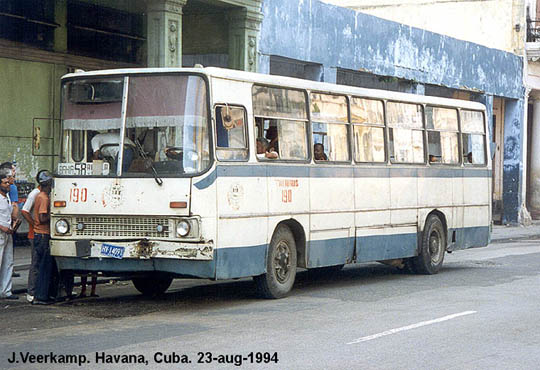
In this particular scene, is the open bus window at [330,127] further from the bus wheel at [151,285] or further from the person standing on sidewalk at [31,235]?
the person standing on sidewalk at [31,235]

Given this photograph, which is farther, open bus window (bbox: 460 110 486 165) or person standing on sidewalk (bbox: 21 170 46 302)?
open bus window (bbox: 460 110 486 165)

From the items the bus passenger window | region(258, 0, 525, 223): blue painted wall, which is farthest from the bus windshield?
region(258, 0, 525, 223): blue painted wall

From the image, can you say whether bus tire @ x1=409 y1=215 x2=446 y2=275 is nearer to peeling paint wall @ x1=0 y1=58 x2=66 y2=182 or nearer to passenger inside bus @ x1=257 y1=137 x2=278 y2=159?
passenger inside bus @ x1=257 y1=137 x2=278 y2=159

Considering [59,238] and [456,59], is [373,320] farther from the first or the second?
[456,59]

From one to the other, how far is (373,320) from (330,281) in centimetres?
465

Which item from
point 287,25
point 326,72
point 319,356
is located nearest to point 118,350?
point 319,356

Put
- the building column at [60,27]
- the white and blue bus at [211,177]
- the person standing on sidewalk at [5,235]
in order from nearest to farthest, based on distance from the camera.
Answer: the white and blue bus at [211,177], the person standing on sidewalk at [5,235], the building column at [60,27]

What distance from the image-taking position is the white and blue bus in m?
11.9

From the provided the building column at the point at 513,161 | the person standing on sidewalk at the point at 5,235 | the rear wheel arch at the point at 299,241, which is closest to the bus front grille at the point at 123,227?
the person standing on sidewalk at the point at 5,235

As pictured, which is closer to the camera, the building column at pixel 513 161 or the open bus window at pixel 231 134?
the open bus window at pixel 231 134

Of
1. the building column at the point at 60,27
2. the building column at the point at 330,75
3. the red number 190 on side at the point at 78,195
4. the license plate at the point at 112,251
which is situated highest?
the building column at the point at 60,27

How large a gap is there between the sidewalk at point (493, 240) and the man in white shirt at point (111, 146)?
2.85 meters

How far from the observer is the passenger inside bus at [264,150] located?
509 inches

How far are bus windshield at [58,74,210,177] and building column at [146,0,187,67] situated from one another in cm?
605
